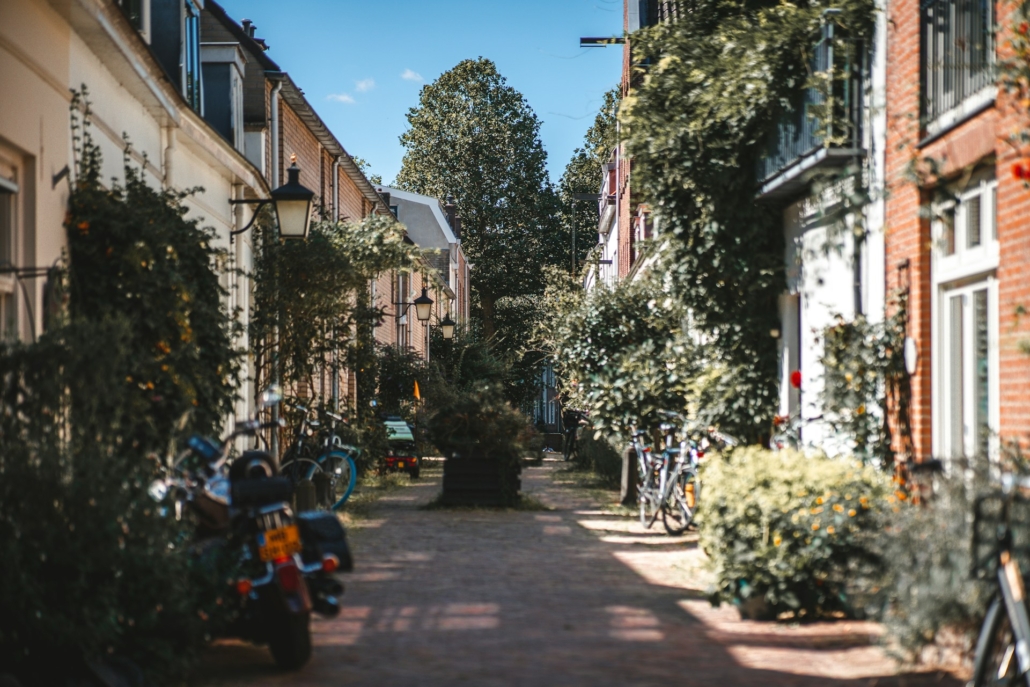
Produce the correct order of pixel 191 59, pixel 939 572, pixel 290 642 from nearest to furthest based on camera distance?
pixel 939 572 < pixel 290 642 < pixel 191 59

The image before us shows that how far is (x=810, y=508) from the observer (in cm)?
759

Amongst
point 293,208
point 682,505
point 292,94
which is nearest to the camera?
point 293,208

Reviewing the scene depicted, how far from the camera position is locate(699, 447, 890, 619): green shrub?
7.45 meters

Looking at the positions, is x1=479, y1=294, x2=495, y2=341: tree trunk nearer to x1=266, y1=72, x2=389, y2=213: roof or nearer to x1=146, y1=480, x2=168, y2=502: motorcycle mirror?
x1=266, y1=72, x2=389, y2=213: roof

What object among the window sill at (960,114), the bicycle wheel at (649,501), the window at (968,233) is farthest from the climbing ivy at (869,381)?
the bicycle wheel at (649,501)

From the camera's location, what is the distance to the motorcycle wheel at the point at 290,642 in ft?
20.7

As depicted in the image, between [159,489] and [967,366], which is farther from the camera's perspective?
[967,366]

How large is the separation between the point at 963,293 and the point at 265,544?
5079 mm

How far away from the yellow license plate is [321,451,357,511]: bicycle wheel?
869cm

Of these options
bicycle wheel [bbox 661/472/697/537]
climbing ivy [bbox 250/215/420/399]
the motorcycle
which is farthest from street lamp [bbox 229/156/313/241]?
the motorcycle

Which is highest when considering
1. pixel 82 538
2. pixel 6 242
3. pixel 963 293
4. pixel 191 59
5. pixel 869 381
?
pixel 191 59

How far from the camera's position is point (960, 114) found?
8273 millimetres

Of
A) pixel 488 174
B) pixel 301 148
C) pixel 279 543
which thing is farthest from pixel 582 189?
pixel 279 543

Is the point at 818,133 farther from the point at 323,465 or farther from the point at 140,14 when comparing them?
the point at 323,465
